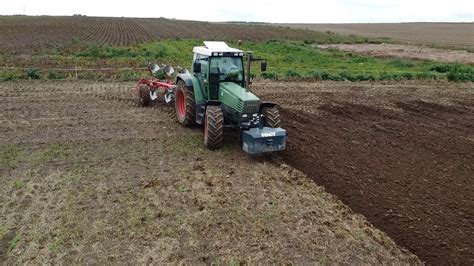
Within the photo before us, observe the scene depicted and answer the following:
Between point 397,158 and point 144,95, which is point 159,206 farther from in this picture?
point 144,95

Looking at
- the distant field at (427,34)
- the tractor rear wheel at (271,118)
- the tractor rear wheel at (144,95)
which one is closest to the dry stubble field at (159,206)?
the tractor rear wheel at (271,118)

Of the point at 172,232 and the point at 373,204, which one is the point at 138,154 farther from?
the point at 373,204

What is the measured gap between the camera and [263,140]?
9.20 meters

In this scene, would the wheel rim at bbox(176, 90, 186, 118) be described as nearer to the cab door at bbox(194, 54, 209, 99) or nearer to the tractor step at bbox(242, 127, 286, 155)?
the cab door at bbox(194, 54, 209, 99)

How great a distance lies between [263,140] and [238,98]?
1.11 meters

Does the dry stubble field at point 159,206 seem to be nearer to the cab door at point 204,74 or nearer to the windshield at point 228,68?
the cab door at point 204,74

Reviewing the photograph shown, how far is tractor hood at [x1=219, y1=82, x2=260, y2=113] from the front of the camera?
31.0ft

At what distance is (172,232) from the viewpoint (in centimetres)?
634

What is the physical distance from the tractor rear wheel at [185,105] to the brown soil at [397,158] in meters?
2.51

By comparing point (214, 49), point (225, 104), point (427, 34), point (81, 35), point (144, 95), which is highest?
point (427, 34)

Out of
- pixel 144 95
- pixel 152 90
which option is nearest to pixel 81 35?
pixel 152 90

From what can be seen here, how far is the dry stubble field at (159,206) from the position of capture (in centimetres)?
593

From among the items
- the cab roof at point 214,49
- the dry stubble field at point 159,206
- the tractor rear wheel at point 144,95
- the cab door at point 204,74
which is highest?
the cab roof at point 214,49

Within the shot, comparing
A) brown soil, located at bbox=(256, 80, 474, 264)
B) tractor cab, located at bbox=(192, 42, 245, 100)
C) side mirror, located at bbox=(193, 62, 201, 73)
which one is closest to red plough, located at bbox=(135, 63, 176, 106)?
side mirror, located at bbox=(193, 62, 201, 73)
